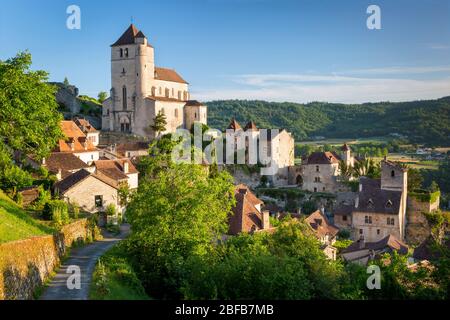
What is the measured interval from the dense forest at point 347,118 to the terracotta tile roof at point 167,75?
43.0 meters

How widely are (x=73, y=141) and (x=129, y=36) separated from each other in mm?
31099

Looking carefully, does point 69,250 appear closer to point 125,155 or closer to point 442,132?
point 125,155

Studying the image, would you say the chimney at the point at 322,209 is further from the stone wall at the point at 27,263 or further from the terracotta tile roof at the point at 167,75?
the stone wall at the point at 27,263

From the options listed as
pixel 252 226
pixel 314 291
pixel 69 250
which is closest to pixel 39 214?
pixel 69 250

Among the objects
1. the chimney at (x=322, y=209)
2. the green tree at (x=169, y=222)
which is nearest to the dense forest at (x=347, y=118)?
the chimney at (x=322, y=209)

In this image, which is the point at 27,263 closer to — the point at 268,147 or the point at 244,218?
the point at 244,218

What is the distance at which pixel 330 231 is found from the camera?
4841 centimetres

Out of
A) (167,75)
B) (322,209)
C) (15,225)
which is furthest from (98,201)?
(167,75)

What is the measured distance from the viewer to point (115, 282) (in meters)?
19.6

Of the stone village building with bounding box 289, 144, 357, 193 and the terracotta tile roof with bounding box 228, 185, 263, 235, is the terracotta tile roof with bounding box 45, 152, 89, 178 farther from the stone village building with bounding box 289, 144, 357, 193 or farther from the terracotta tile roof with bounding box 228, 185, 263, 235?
the stone village building with bounding box 289, 144, 357, 193

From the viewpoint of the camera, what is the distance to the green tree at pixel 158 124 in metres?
73.5

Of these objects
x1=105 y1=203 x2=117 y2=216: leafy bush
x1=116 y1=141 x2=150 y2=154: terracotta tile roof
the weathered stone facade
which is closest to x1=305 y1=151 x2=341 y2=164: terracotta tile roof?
the weathered stone facade

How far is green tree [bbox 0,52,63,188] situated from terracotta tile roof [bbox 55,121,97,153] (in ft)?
59.8

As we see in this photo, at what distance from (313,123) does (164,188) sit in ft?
460
